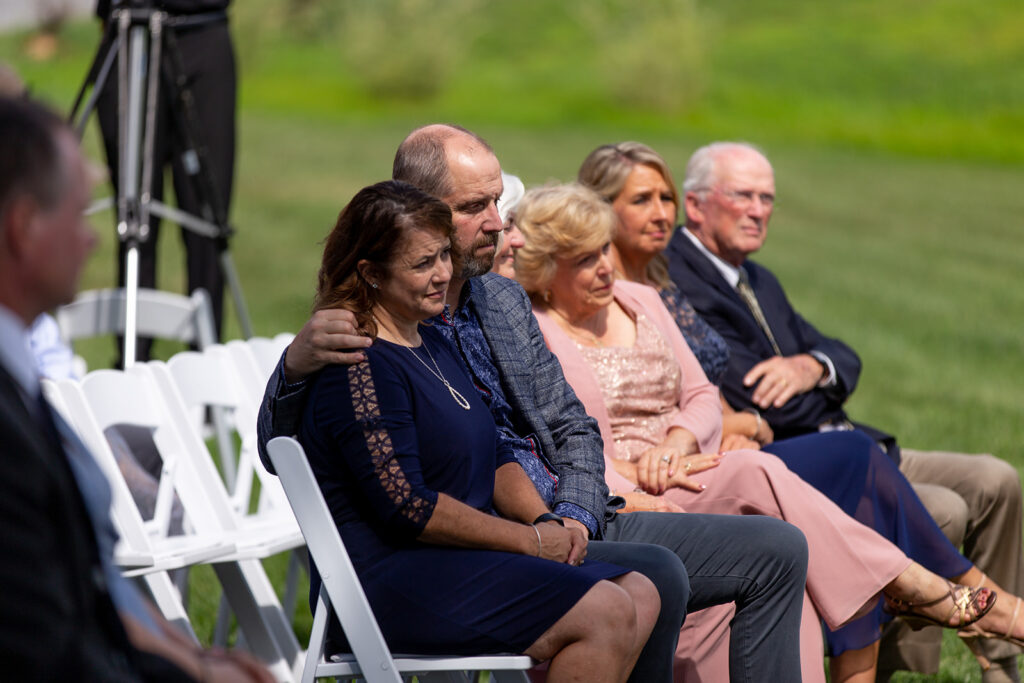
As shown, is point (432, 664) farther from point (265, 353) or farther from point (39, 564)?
point (265, 353)

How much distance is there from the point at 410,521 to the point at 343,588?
0.61 ft

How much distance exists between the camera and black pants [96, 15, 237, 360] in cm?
574

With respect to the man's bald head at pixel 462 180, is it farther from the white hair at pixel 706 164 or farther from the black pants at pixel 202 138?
the black pants at pixel 202 138

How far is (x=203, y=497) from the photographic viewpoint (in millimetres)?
3553

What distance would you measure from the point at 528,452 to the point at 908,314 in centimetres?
1036

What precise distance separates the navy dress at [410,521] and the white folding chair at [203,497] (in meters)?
0.92

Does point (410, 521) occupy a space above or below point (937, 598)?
above

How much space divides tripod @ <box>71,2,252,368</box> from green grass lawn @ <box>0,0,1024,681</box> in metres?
1.41

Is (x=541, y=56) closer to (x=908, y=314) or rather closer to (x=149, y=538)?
(x=908, y=314)

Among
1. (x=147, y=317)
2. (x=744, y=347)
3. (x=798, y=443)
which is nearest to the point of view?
(x=798, y=443)

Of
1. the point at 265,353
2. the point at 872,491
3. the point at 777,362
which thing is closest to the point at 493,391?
the point at 872,491

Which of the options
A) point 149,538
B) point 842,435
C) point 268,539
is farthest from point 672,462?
point 149,538

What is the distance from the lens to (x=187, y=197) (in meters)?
5.89

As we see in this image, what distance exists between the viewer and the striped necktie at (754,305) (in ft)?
15.0
